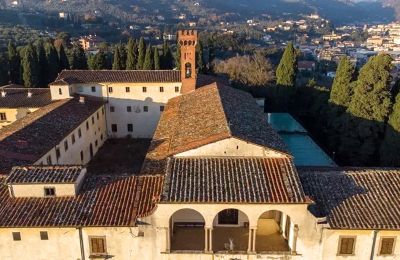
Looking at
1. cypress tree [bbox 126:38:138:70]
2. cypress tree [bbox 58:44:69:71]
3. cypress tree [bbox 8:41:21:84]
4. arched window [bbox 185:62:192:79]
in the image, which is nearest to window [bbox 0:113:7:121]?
cypress tree [bbox 8:41:21:84]

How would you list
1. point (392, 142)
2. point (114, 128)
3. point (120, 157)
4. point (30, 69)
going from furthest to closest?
point (30, 69) → point (114, 128) → point (120, 157) → point (392, 142)

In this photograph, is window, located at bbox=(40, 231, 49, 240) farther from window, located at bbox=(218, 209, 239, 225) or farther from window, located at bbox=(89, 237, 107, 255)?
window, located at bbox=(218, 209, 239, 225)

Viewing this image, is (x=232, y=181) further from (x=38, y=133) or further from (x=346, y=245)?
(x=38, y=133)

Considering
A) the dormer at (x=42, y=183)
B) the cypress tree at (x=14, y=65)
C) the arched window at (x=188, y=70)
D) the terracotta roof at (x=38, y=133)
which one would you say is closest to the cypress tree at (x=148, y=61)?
the arched window at (x=188, y=70)

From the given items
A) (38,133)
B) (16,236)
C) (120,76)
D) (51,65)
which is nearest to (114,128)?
(120,76)

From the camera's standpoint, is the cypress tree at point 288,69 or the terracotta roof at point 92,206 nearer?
the terracotta roof at point 92,206

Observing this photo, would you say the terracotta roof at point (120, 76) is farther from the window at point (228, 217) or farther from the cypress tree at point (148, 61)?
the window at point (228, 217)
